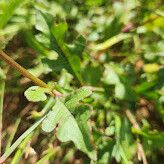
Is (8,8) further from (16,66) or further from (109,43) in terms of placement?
(109,43)

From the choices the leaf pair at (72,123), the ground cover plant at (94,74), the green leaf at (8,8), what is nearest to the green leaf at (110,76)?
the ground cover plant at (94,74)

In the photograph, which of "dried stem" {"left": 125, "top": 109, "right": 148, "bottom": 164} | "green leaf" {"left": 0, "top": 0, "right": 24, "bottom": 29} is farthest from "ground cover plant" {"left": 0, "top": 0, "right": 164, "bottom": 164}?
"green leaf" {"left": 0, "top": 0, "right": 24, "bottom": 29}

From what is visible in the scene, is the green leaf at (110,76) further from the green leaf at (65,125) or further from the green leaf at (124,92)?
the green leaf at (65,125)

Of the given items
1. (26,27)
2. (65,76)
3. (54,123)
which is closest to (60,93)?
(54,123)

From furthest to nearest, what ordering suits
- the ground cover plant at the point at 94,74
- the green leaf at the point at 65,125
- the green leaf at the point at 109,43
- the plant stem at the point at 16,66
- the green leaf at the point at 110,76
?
1. the green leaf at the point at 109,43
2. the green leaf at the point at 110,76
3. the ground cover plant at the point at 94,74
4. the green leaf at the point at 65,125
5. the plant stem at the point at 16,66

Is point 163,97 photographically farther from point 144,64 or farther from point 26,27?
point 26,27
